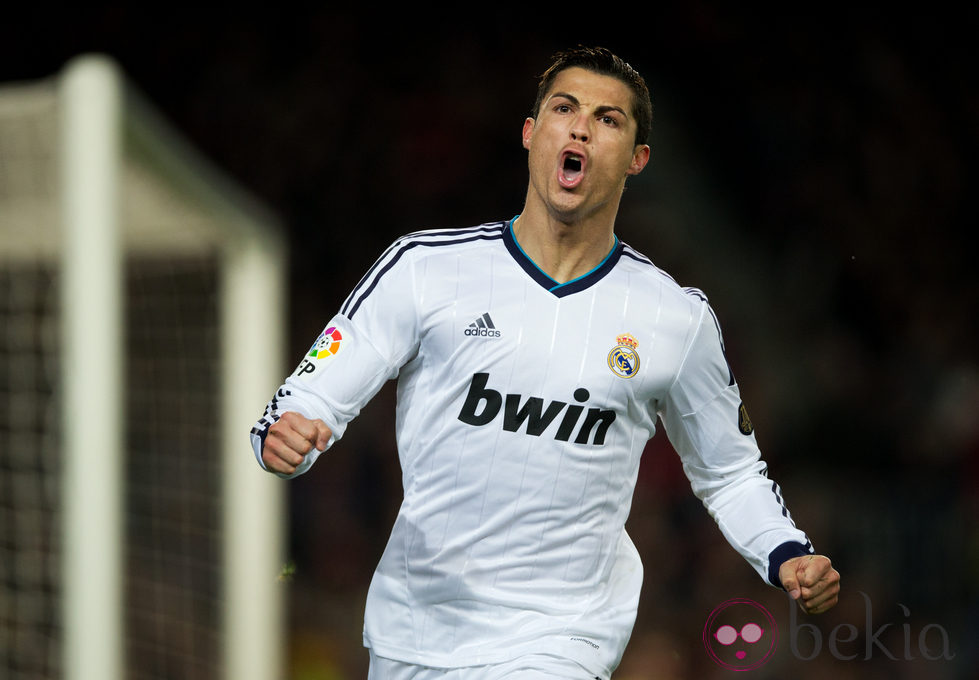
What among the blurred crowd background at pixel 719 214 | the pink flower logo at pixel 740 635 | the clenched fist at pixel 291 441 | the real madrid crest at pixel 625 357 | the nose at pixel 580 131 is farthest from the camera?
the blurred crowd background at pixel 719 214

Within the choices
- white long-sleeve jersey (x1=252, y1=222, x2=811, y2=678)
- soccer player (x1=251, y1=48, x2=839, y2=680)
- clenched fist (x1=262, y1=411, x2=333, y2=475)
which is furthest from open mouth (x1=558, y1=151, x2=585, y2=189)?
clenched fist (x1=262, y1=411, x2=333, y2=475)

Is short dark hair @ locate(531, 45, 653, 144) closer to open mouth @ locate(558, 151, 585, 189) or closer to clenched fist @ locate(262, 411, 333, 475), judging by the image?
open mouth @ locate(558, 151, 585, 189)

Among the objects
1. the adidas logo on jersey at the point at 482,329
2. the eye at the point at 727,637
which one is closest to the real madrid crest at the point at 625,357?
the adidas logo on jersey at the point at 482,329

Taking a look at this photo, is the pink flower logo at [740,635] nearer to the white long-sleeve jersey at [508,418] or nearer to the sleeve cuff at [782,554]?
the sleeve cuff at [782,554]

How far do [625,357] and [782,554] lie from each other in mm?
528

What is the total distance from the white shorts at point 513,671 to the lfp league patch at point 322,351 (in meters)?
0.65

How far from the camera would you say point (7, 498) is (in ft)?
20.0

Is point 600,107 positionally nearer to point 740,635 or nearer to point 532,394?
point 532,394

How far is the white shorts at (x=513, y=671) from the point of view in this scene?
2457 millimetres

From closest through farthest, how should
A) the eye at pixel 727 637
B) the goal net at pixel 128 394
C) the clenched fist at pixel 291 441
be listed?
1. the clenched fist at pixel 291 441
2. the eye at pixel 727 637
3. the goal net at pixel 128 394

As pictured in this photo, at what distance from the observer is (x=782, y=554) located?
8.46ft

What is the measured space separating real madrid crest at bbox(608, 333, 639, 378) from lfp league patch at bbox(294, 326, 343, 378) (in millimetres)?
554

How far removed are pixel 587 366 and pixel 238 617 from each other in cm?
407

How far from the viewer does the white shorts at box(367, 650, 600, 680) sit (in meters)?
2.46
